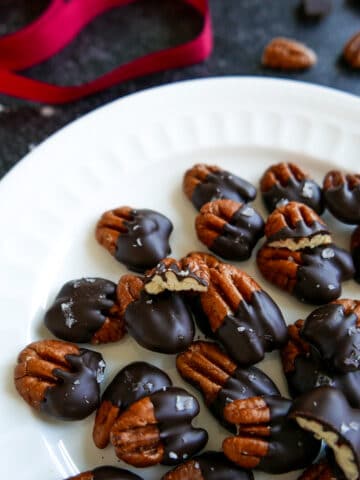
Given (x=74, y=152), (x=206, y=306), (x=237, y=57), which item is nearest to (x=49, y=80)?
(x=74, y=152)

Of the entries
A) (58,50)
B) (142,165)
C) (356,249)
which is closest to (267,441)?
(356,249)

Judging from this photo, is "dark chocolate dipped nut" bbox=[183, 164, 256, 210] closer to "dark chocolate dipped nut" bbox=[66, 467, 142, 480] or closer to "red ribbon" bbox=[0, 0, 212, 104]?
"red ribbon" bbox=[0, 0, 212, 104]

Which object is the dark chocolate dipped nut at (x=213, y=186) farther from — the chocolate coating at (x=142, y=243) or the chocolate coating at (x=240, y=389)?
the chocolate coating at (x=240, y=389)

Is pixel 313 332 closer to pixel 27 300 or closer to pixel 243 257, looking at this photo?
pixel 243 257

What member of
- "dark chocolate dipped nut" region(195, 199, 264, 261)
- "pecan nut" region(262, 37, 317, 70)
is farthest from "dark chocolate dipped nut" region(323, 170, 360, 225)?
"pecan nut" region(262, 37, 317, 70)

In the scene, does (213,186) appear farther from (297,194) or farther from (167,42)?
(167,42)
